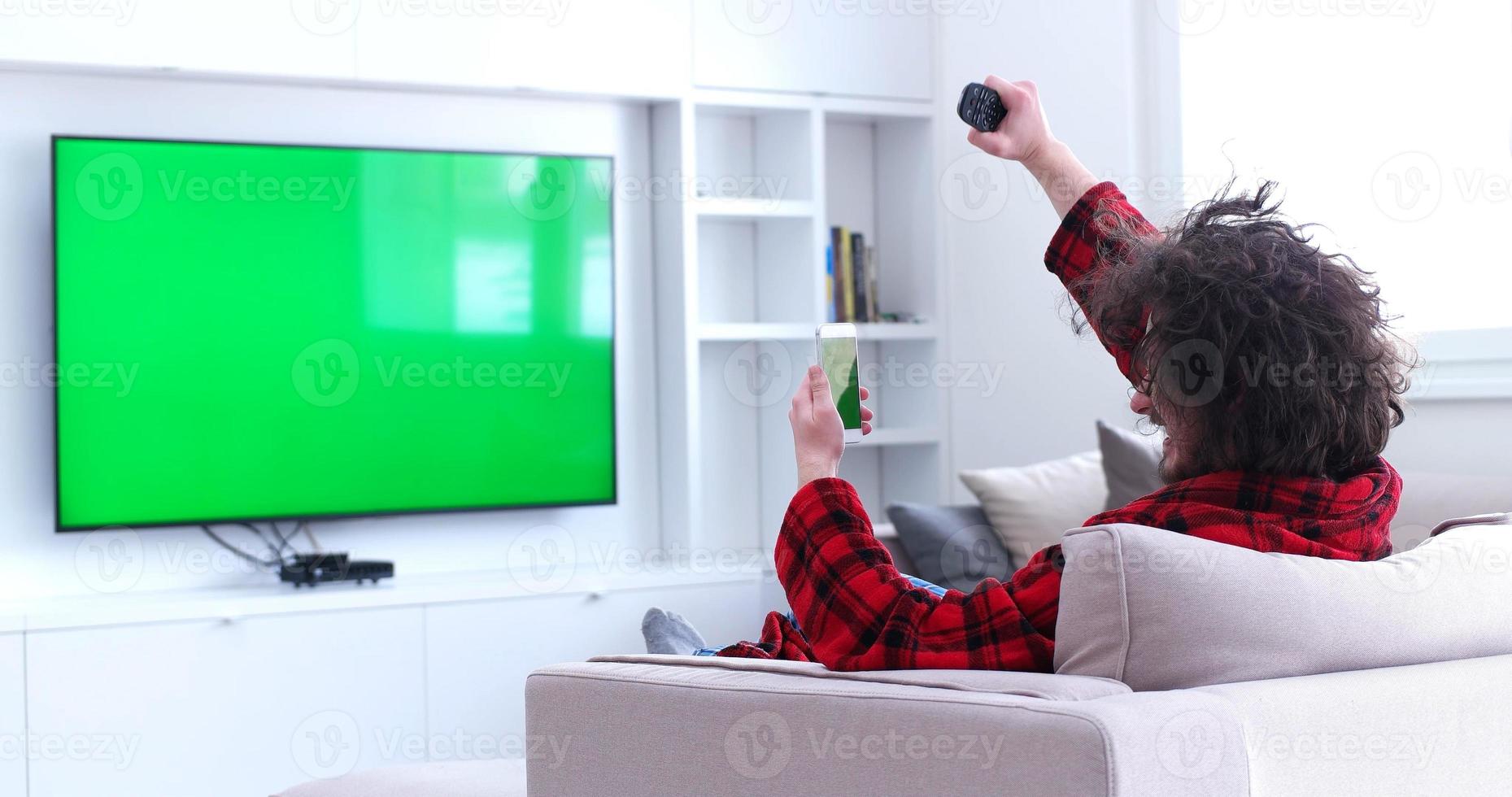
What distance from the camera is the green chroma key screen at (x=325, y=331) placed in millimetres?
3494

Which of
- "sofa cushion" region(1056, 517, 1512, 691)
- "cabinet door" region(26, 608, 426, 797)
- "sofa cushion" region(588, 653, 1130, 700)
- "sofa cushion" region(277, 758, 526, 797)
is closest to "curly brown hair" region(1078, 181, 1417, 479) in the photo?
"sofa cushion" region(1056, 517, 1512, 691)

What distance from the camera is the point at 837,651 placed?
134cm

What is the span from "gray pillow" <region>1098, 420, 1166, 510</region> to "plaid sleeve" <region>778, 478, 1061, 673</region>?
6.07 ft

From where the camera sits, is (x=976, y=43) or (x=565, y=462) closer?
(x=565, y=462)

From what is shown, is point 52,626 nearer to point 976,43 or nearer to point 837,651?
point 837,651

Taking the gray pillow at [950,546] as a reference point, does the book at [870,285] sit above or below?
above

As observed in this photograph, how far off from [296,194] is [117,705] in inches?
50.4

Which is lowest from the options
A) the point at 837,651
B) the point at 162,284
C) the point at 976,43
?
the point at 837,651

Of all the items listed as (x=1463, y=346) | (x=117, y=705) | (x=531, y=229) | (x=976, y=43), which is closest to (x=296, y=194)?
(x=531, y=229)

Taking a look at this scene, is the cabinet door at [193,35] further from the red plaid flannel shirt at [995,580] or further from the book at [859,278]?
the red plaid flannel shirt at [995,580]

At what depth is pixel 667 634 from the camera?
1.81 meters

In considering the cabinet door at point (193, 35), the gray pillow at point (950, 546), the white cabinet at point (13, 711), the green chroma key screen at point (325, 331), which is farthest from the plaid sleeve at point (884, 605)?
the cabinet door at point (193, 35)

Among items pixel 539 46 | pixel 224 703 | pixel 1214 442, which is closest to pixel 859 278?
pixel 539 46

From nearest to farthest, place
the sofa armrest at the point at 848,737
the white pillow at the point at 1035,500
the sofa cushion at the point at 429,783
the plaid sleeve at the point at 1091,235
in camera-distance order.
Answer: the sofa armrest at the point at 848,737 → the plaid sleeve at the point at 1091,235 → the sofa cushion at the point at 429,783 → the white pillow at the point at 1035,500
